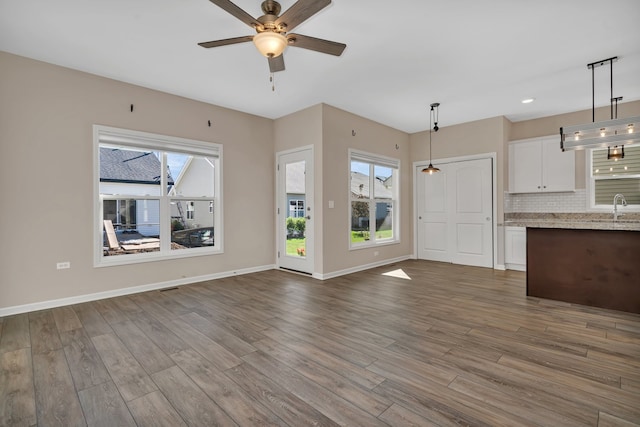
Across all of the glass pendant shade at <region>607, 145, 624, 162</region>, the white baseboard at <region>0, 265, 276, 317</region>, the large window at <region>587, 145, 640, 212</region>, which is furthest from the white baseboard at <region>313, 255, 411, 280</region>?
the glass pendant shade at <region>607, 145, 624, 162</region>

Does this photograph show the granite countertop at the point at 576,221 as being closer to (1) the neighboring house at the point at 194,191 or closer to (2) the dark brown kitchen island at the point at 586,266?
(2) the dark brown kitchen island at the point at 586,266

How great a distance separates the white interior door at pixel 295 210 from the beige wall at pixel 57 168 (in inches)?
66.6

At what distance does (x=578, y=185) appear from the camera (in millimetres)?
5480

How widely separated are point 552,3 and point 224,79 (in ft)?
12.0

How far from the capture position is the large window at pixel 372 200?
5875 millimetres

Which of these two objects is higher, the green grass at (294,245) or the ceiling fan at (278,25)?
the ceiling fan at (278,25)

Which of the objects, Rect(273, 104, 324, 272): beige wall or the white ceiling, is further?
Rect(273, 104, 324, 272): beige wall

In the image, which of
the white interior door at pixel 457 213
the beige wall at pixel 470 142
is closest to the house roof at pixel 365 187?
the white interior door at pixel 457 213

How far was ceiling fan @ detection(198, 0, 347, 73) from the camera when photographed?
2.14 metres

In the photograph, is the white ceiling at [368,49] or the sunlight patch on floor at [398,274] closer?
the white ceiling at [368,49]

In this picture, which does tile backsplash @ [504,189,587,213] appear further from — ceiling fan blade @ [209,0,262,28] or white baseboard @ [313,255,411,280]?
ceiling fan blade @ [209,0,262,28]

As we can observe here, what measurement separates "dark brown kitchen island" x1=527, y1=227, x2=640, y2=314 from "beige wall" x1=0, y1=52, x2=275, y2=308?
5.09 metres

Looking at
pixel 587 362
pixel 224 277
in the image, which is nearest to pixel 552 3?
pixel 587 362

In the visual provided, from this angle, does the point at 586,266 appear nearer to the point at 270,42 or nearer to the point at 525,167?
the point at 525,167
